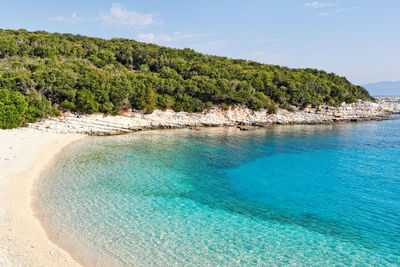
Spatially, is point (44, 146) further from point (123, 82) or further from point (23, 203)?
point (123, 82)

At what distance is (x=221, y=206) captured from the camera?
55.5ft

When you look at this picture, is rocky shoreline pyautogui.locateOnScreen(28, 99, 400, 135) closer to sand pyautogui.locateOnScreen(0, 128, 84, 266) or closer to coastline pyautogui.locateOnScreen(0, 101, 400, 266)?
coastline pyautogui.locateOnScreen(0, 101, 400, 266)

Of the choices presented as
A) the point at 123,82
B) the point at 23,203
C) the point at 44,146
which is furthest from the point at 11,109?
the point at 23,203


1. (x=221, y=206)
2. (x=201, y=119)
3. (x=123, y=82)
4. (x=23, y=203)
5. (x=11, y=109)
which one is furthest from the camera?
(x=201, y=119)

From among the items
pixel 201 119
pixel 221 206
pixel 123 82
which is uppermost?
pixel 123 82

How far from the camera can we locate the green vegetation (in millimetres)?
41138

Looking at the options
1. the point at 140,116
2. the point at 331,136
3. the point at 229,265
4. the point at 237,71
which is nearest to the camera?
the point at 229,265

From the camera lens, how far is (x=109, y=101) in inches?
1870

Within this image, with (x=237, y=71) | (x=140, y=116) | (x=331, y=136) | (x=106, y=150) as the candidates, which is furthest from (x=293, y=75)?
(x=106, y=150)

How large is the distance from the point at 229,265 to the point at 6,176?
19139mm

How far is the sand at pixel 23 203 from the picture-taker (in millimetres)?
10547

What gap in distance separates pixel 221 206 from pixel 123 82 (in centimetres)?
4145

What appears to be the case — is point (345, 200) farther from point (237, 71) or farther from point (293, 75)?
point (293, 75)

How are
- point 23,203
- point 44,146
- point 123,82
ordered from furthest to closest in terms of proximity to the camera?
point 123,82, point 44,146, point 23,203
